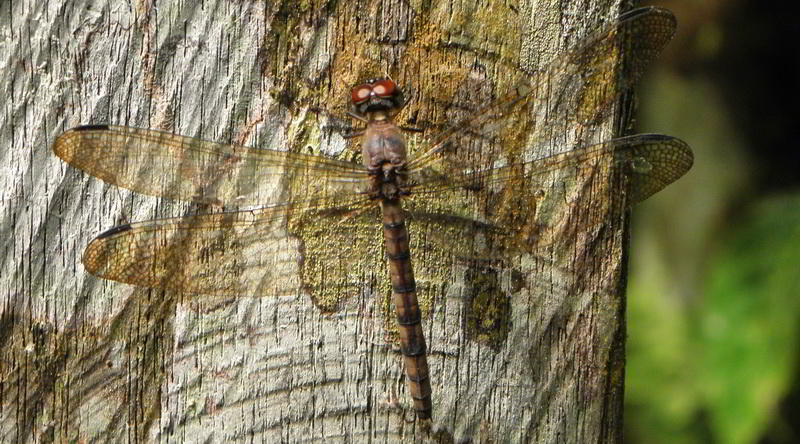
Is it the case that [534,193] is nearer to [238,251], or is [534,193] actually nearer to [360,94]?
[360,94]

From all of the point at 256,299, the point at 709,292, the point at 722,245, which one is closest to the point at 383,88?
the point at 256,299

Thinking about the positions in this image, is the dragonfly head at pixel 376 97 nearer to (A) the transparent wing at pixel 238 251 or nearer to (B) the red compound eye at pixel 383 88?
(B) the red compound eye at pixel 383 88

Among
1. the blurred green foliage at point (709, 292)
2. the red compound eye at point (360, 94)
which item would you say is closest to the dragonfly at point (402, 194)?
the red compound eye at point (360, 94)

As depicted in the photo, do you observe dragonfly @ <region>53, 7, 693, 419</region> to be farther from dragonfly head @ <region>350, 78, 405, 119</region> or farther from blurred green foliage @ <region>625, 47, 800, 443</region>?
blurred green foliage @ <region>625, 47, 800, 443</region>

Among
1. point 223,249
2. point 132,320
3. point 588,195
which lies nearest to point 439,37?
point 588,195

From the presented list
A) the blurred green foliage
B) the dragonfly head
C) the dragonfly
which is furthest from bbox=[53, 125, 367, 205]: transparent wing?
the blurred green foliage

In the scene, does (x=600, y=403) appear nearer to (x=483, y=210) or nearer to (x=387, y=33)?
(x=483, y=210)

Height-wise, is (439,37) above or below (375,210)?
above
